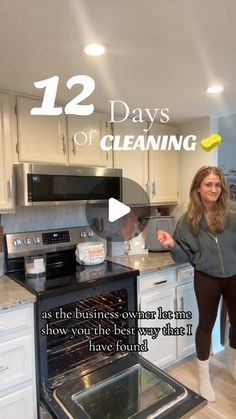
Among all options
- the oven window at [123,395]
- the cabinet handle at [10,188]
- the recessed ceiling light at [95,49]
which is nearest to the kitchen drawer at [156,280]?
the oven window at [123,395]

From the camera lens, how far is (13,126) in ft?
5.72

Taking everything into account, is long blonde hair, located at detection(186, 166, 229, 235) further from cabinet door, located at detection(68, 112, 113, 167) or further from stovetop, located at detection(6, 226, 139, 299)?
cabinet door, located at detection(68, 112, 113, 167)

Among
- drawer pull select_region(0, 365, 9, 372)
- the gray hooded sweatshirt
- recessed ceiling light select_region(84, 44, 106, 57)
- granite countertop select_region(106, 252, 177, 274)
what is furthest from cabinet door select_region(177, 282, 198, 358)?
recessed ceiling light select_region(84, 44, 106, 57)

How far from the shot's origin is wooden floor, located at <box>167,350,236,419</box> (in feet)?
5.84

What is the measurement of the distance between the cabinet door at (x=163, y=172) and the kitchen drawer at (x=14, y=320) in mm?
1457

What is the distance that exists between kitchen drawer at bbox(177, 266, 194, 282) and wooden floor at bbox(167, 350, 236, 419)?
0.71m

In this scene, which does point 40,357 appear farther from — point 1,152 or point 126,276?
point 1,152

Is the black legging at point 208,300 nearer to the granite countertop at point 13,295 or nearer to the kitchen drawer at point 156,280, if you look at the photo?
the kitchen drawer at point 156,280

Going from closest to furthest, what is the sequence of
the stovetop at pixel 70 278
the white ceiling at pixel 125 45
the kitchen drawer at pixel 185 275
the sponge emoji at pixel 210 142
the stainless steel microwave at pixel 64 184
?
the white ceiling at pixel 125 45, the stovetop at pixel 70 278, the stainless steel microwave at pixel 64 184, the kitchen drawer at pixel 185 275, the sponge emoji at pixel 210 142

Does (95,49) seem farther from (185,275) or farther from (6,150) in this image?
(185,275)

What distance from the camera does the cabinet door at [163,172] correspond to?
8.23ft

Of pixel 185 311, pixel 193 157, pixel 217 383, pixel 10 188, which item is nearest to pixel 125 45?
pixel 10 188


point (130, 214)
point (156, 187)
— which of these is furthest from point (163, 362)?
point (156, 187)

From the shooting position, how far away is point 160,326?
2.10 m
